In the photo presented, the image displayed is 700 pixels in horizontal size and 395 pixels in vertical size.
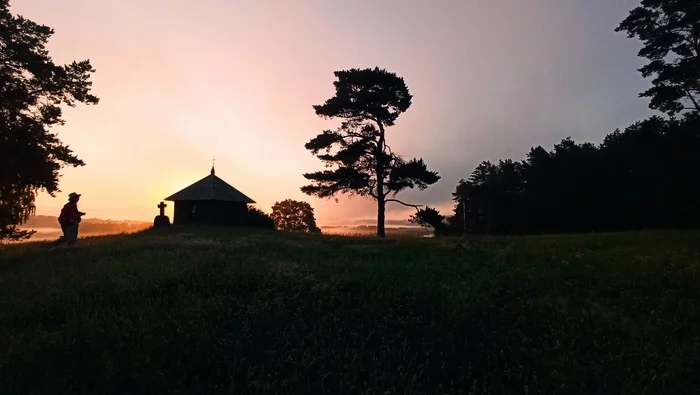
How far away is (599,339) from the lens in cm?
745

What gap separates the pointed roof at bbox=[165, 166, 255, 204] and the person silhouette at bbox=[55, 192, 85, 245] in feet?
69.1

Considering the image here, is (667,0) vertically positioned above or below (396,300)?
above

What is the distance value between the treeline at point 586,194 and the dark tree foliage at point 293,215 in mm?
20790

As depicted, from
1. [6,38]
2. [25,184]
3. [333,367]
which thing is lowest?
[333,367]

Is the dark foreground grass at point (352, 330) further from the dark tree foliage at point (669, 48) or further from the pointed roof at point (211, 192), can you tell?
the pointed roof at point (211, 192)

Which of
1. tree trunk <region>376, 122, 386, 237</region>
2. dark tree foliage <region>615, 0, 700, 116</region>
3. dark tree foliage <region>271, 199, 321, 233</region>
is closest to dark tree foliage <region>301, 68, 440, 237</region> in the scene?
tree trunk <region>376, 122, 386, 237</region>

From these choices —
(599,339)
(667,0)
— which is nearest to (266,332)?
(599,339)

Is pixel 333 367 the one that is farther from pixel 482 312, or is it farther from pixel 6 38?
pixel 6 38

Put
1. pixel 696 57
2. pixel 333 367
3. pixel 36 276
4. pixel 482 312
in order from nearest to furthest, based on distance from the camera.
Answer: pixel 333 367 → pixel 482 312 → pixel 36 276 → pixel 696 57

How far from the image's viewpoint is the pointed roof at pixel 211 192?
42344 millimetres

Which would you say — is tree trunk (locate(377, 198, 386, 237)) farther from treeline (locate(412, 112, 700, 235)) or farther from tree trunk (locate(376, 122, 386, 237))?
treeline (locate(412, 112, 700, 235))

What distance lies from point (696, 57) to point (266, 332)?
27.4 metres

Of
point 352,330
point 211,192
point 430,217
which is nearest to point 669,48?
point 430,217

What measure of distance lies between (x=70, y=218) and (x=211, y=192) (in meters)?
22.5
